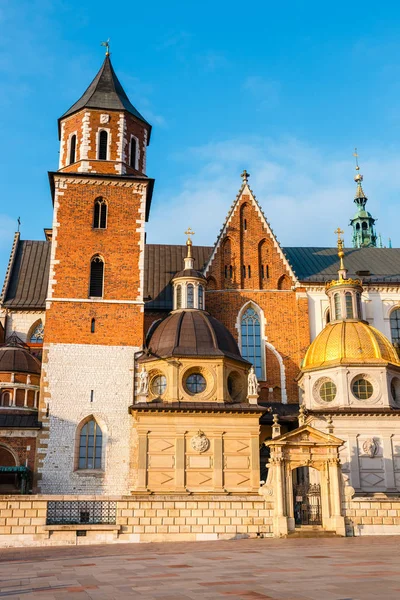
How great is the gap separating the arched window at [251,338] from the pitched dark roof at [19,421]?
12.2 m

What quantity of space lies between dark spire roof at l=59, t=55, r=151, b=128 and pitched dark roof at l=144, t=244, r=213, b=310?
9.31 meters

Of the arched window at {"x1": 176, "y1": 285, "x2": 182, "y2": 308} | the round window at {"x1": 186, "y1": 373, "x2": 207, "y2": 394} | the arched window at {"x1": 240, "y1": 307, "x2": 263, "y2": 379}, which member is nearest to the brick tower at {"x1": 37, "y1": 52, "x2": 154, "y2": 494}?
the arched window at {"x1": 176, "y1": 285, "x2": 182, "y2": 308}

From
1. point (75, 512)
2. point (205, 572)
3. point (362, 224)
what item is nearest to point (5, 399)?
point (75, 512)

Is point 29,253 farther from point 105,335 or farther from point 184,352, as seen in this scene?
point 184,352

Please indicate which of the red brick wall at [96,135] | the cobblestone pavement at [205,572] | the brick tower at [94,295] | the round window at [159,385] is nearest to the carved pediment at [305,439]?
the cobblestone pavement at [205,572]

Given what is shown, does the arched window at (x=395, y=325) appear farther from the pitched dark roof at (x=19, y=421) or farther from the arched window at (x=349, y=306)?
the pitched dark roof at (x=19, y=421)

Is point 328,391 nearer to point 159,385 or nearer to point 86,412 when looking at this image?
point 159,385

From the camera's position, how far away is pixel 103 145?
1457 inches

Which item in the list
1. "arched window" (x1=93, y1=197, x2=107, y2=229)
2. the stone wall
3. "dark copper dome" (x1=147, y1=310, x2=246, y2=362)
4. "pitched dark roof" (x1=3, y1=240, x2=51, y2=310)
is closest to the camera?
the stone wall

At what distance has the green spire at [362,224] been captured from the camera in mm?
63750

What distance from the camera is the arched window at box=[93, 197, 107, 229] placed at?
35756mm

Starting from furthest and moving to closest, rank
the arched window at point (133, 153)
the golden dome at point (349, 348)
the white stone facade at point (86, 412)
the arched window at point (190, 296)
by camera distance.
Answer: the arched window at point (133, 153), the arched window at point (190, 296), the golden dome at point (349, 348), the white stone facade at point (86, 412)

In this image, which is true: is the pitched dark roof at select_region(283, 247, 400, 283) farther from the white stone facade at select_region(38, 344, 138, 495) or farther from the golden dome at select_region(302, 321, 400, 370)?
the white stone facade at select_region(38, 344, 138, 495)

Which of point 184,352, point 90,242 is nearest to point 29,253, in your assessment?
point 90,242
